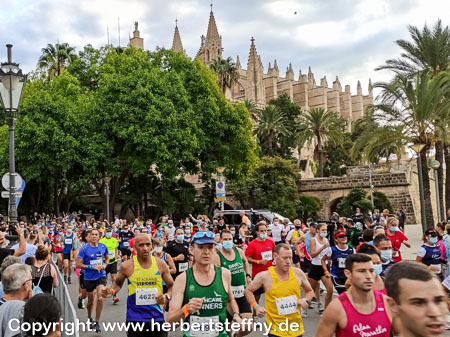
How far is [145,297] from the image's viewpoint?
5.91 meters

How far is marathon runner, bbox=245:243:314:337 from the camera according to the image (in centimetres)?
550

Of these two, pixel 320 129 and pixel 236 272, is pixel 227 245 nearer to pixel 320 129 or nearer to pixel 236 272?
pixel 236 272

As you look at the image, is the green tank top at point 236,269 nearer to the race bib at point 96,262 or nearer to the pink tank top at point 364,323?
the race bib at point 96,262

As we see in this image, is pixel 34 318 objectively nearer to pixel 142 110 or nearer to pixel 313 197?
pixel 142 110

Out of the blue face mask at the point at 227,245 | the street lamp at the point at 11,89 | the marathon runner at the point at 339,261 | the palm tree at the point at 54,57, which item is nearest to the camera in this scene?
the blue face mask at the point at 227,245

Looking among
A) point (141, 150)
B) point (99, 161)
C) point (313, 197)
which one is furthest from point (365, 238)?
point (313, 197)

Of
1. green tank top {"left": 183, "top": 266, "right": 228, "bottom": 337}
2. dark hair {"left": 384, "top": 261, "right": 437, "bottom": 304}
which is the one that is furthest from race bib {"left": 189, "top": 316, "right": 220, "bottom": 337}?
dark hair {"left": 384, "top": 261, "right": 437, "bottom": 304}

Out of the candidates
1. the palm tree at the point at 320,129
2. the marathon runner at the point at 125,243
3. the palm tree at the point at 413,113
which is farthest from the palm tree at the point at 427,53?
the palm tree at the point at 320,129

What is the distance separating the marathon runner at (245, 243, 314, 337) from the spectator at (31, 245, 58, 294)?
11.4 feet

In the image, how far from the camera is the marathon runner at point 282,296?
5500 mm

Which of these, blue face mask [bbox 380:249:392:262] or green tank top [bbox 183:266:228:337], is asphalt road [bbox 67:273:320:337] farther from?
green tank top [bbox 183:266:228:337]

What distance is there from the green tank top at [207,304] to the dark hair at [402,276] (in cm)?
209

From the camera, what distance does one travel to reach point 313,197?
4425cm

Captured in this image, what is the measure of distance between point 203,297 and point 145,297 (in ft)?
5.42
